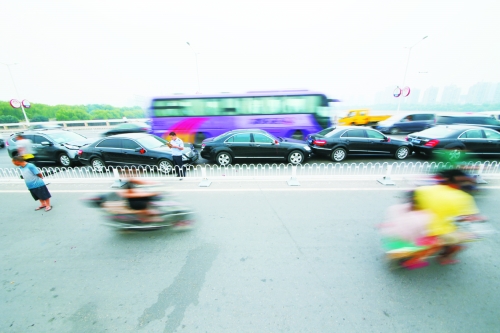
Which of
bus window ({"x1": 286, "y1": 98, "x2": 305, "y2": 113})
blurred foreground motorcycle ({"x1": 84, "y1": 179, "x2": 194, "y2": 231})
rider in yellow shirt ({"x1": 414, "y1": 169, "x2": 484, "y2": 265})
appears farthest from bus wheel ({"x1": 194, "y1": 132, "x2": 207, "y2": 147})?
rider in yellow shirt ({"x1": 414, "y1": 169, "x2": 484, "y2": 265})

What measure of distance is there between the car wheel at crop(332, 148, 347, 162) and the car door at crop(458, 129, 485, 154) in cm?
407

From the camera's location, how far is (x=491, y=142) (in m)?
7.22

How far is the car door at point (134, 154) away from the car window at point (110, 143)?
176 millimetres

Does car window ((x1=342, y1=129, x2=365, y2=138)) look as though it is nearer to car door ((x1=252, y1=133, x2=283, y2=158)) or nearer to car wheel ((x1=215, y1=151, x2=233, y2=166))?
car door ((x1=252, y1=133, x2=283, y2=158))

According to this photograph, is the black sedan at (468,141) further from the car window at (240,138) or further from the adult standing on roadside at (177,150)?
the adult standing on roadside at (177,150)

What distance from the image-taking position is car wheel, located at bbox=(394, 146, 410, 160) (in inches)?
310

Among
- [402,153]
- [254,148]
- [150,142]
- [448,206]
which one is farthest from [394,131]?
[150,142]

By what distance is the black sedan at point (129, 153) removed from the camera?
6746 mm

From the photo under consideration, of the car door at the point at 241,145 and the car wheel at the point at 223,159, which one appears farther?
the car wheel at the point at 223,159

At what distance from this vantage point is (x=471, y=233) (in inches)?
97.3

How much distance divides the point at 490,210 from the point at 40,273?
7.98 m

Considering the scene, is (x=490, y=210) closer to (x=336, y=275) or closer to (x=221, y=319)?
(x=336, y=275)

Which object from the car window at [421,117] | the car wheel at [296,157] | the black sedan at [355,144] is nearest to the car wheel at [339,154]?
the black sedan at [355,144]

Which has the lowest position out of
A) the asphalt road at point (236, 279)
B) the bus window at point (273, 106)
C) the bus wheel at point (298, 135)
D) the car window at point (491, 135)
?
the asphalt road at point (236, 279)
